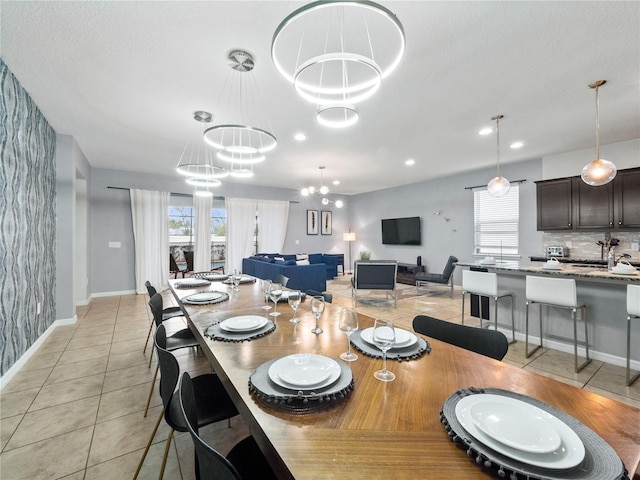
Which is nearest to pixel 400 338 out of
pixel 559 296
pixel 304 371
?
pixel 304 371

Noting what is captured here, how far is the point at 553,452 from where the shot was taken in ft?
2.00

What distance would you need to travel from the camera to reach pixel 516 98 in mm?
2957

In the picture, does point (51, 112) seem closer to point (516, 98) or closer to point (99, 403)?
point (99, 403)

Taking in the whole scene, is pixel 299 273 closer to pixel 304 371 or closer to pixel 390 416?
pixel 304 371

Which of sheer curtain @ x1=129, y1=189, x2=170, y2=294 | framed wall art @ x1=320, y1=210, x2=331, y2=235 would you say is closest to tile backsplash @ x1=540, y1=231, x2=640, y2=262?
framed wall art @ x1=320, y1=210, x2=331, y2=235

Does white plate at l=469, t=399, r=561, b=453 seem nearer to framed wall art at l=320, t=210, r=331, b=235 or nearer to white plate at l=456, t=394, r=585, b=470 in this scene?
white plate at l=456, t=394, r=585, b=470

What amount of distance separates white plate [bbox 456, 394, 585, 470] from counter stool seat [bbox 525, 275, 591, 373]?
2662 mm

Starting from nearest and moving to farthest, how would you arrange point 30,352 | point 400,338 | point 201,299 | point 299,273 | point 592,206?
point 400,338
point 201,299
point 30,352
point 592,206
point 299,273

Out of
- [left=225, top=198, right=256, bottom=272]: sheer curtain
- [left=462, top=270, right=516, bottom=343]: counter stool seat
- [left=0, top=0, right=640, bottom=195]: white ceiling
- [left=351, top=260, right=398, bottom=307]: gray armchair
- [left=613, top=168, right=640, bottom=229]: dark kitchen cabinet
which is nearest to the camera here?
[left=0, top=0, right=640, bottom=195]: white ceiling

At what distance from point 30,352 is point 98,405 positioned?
1.60 metres

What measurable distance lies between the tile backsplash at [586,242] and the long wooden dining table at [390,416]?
5046 millimetres

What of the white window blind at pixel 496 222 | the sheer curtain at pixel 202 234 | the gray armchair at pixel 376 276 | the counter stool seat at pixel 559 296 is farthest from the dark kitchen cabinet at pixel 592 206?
the sheer curtain at pixel 202 234

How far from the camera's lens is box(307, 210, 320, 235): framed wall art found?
890 cm

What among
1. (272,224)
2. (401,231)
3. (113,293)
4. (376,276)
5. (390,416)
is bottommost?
(113,293)
